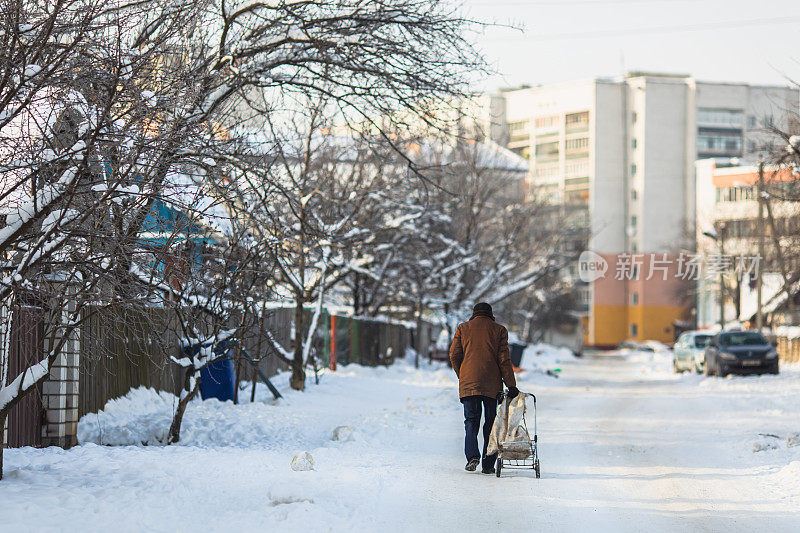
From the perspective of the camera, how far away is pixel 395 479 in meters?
9.40

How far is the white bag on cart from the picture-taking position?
9625mm

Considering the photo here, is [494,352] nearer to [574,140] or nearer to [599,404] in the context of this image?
[599,404]

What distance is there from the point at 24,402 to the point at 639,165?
10131 centimetres

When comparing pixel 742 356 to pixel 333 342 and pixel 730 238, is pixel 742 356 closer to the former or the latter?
pixel 333 342

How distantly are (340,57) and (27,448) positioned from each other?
18.5 feet

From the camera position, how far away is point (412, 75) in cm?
1166

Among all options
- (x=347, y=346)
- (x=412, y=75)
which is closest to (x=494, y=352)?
(x=412, y=75)

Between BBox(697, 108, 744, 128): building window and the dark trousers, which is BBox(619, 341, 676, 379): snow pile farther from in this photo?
BBox(697, 108, 744, 128): building window

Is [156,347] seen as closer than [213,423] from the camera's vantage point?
No

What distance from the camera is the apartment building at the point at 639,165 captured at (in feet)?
344

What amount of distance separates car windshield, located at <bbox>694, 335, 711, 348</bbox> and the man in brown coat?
27.2m

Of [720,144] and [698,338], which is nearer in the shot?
[698,338]

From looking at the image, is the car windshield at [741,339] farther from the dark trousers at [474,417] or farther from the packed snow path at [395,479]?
the dark trousers at [474,417]

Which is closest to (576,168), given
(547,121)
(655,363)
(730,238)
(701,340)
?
(547,121)
